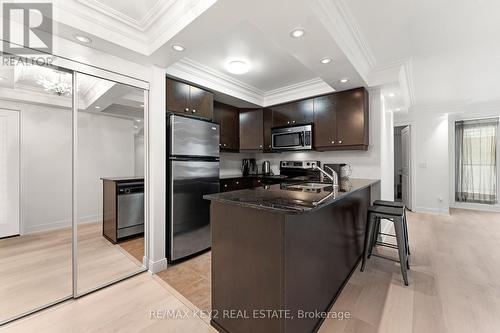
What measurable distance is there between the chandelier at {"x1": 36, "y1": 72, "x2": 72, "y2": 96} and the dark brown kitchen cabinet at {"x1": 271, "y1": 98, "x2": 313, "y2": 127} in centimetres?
304

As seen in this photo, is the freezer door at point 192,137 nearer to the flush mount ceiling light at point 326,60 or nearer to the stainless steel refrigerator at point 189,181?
the stainless steel refrigerator at point 189,181

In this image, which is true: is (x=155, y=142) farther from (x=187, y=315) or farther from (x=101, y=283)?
(x=187, y=315)

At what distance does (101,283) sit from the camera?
86.1 inches

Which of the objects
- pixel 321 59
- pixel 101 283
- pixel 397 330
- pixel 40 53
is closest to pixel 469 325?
pixel 397 330

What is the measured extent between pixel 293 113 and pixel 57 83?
3.20 metres

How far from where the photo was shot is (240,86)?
12.0 feet

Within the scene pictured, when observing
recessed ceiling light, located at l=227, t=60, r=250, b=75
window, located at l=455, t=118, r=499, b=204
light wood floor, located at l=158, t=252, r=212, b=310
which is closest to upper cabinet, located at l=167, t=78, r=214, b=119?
recessed ceiling light, located at l=227, t=60, r=250, b=75

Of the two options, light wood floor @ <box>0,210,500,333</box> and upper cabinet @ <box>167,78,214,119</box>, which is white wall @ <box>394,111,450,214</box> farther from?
upper cabinet @ <box>167,78,214,119</box>

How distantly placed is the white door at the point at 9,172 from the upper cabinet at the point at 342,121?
3.68 metres

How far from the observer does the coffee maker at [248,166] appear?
184 inches

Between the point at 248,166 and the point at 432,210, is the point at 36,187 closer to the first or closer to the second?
the point at 248,166

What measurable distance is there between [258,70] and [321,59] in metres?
1.06

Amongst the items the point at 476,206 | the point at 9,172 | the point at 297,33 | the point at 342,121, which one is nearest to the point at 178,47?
the point at 297,33

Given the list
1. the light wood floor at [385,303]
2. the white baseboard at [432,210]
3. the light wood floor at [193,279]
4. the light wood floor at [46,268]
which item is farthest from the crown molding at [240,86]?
the white baseboard at [432,210]
